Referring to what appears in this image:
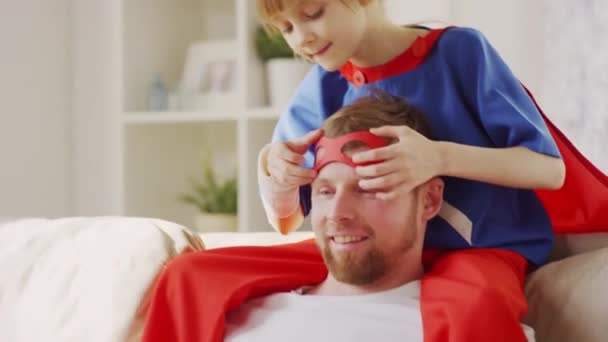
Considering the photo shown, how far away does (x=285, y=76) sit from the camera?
8.53 ft

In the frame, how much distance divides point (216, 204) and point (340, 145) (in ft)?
5.77

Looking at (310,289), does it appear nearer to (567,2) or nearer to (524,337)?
(524,337)

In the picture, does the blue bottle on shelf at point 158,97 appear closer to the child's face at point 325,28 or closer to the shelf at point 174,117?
the shelf at point 174,117

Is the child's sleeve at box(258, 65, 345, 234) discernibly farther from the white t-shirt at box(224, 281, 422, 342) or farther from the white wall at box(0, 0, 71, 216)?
the white wall at box(0, 0, 71, 216)

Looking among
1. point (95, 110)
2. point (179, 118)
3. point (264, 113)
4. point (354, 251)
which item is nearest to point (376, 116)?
point (354, 251)

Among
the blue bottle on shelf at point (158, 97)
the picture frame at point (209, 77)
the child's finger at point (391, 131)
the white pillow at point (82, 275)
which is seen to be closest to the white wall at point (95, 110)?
the blue bottle on shelf at point (158, 97)

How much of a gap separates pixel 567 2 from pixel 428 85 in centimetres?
97

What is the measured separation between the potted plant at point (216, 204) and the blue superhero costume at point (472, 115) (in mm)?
1607

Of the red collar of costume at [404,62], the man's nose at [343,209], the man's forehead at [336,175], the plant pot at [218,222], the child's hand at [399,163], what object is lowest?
the plant pot at [218,222]

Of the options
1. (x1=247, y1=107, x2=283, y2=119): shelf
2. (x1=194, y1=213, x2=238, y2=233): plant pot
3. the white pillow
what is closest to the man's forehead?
the white pillow

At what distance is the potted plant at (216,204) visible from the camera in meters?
2.78

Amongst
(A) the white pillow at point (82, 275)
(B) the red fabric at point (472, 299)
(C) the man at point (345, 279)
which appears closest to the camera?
(B) the red fabric at point (472, 299)

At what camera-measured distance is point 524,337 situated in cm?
95

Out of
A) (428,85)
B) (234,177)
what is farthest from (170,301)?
(234,177)
